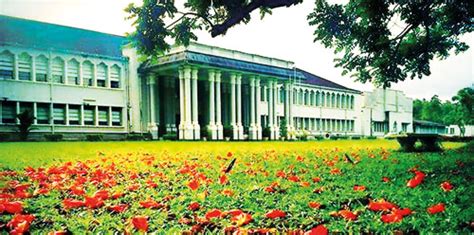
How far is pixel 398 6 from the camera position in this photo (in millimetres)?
6184

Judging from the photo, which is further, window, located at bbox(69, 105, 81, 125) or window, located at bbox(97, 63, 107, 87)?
window, located at bbox(97, 63, 107, 87)

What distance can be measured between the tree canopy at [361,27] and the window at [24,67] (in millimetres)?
19081

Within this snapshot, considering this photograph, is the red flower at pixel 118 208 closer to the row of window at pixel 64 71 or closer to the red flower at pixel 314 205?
the red flower at pixel 314 205

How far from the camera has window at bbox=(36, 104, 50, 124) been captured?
24.3 m

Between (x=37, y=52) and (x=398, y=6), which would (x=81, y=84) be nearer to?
(x=37, y=52)

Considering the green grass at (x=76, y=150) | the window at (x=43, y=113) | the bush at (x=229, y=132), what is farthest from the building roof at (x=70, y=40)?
the bush at (x=229, y=132)

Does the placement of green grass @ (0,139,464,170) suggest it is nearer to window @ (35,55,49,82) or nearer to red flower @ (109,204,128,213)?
red flower @ (109,204,128,213)

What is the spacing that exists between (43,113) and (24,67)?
3.72 m

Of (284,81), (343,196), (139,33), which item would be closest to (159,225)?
(343,196)

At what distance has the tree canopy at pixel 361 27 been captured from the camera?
5309 millimetres

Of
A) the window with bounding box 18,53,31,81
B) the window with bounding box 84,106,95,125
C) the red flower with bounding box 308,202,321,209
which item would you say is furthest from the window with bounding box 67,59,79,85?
the red flower with bounding box 308,202,321,209

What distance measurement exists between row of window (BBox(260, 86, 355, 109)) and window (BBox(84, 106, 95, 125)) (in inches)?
635

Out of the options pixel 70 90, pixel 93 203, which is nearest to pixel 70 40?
pixel 70 90

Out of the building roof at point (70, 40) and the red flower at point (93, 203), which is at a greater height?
the building roof at point (70, 40)
